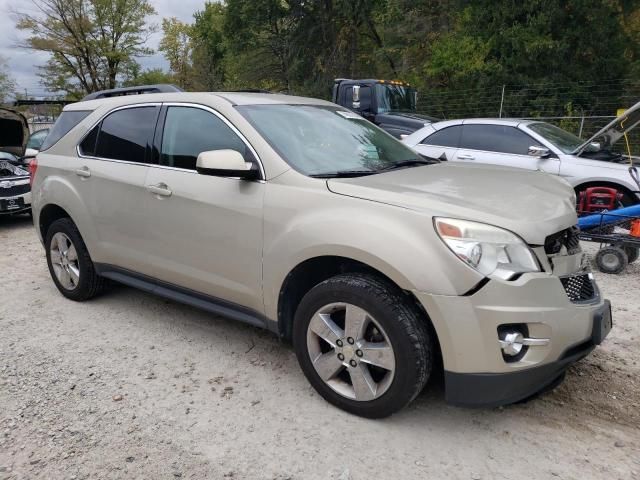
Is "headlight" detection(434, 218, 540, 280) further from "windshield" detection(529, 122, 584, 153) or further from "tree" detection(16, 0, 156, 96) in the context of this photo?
"tree" detection(16, 0, 156, 96)

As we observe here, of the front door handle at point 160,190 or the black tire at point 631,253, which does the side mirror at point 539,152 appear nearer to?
the black tire at point 631,253

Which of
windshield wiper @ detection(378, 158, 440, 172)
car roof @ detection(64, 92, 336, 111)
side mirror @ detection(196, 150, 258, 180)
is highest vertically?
car roof @ detection(64, 92, 336, 111)

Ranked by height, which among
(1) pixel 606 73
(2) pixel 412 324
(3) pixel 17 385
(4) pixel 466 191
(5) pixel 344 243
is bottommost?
(3) pixel 17 385

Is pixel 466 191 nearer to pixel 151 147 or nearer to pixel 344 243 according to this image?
pixel 344 243

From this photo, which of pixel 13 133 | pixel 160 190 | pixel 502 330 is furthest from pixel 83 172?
pixel 13 133

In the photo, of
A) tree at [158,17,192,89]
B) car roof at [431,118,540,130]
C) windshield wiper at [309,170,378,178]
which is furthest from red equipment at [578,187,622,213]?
tree at [158,17,192,89]

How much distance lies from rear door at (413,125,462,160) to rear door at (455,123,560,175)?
3.7 inches

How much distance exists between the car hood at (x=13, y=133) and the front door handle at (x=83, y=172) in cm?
581

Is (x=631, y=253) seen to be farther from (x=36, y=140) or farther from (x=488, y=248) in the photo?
(x=36, y=140)

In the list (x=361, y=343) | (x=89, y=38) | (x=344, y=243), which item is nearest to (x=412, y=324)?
(x=361, y=343)

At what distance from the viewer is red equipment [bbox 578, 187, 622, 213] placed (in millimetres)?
6598

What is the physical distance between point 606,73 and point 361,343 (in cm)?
1821

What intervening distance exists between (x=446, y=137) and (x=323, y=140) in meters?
5.30

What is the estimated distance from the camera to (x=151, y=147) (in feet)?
12.9
